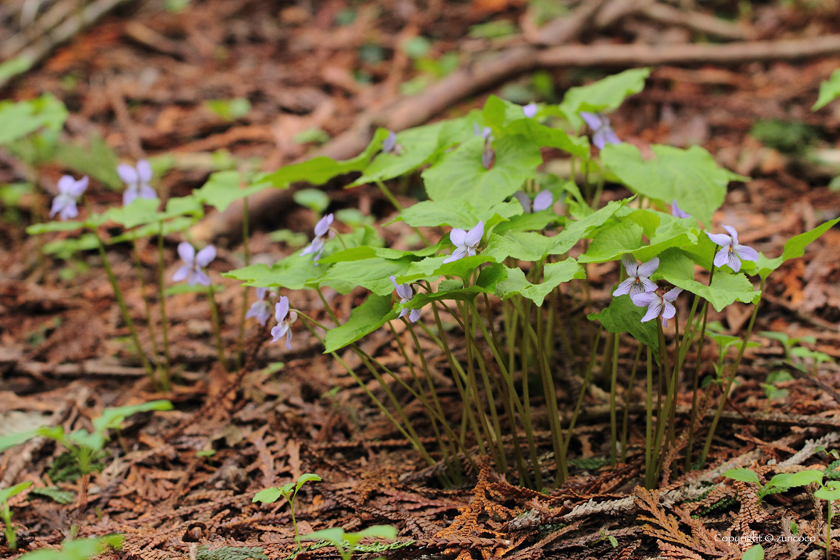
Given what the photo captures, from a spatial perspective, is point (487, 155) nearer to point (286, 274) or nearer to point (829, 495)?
Answer: point (286, 274)

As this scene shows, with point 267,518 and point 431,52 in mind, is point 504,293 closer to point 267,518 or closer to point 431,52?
point 267,518

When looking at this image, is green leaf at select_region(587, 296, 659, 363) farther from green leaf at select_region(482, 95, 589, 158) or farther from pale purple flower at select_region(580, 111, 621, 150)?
pale purple flower at select_region(580, 111, 621, 150)

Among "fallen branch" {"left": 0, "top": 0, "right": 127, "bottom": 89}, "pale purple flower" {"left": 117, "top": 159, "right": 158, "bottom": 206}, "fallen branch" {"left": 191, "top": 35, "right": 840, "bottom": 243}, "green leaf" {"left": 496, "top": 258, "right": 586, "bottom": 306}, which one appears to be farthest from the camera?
"fallen branch" {"left": 0, "top": 0, "right": 127, "bottom": 89}

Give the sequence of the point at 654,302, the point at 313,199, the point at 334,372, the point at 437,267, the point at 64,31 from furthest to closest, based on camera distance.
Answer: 1. the point at 64,31
2. the point at 313,199
3. the point at 334,372
4. the point at 654,302
5. the point at 437,267

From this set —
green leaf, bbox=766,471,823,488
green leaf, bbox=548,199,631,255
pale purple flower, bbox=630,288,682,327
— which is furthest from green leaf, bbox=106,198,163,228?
green leaf, bbox=766,471,823,488

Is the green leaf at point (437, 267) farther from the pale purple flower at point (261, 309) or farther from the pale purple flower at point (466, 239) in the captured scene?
the pale purple flower at point (261, 309)

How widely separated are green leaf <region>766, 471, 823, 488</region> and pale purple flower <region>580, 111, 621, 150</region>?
118cm

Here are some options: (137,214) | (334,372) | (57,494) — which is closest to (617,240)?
(334,372)

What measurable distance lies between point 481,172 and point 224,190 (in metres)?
1.16

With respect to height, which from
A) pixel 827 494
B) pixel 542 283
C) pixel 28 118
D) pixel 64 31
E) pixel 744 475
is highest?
pixel 64 31

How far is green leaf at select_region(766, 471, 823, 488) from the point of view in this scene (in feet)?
4.76

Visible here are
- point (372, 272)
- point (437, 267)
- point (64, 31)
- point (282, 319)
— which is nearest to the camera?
point (437, 267)

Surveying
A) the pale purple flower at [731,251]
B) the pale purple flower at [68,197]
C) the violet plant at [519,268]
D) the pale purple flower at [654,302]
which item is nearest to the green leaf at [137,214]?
the violet plant at [519,268]

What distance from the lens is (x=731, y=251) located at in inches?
57.4
